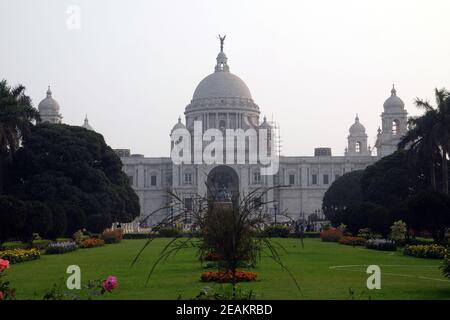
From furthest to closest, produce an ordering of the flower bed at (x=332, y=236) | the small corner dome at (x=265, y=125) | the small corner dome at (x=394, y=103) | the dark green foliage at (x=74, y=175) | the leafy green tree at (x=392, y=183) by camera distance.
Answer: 1. the small corner dome at (x=265, y=125)
2. the small corner dome at (x=394, y=103)
3. the leafy green tree at (x=392, y=183)
4. the dark green foliage at (x=74, y=175)
5. the flower bed at (x=332, y=236)

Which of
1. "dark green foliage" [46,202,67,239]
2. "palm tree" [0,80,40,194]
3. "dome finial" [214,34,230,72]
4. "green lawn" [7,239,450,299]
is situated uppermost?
"dome finial" [214,34,230,72]

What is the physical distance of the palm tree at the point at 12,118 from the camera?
45.9 meters

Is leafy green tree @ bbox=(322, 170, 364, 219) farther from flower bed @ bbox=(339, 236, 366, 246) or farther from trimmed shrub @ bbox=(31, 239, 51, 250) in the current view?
trimmed shrub @ bbox=(31, 239, 51, 250)

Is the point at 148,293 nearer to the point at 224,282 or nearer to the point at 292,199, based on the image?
the point at 224,282

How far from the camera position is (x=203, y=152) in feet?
352

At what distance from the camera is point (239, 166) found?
340 ft

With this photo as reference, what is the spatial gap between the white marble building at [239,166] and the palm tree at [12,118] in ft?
151

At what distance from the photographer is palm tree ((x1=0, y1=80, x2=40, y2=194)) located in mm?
45938

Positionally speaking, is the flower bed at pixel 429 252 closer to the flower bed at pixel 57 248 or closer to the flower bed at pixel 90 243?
the flower bed at pixel 57 248

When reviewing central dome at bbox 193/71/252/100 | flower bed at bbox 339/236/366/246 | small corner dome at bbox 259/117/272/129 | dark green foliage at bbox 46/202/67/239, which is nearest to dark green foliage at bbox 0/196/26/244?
dark green foliage at bbox 46/202/67/239

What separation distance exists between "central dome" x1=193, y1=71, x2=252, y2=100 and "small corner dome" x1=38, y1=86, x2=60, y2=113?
22.3 m

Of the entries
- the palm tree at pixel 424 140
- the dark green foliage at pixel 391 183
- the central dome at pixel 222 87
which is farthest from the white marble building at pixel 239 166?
the palm tree at pixel 424 140

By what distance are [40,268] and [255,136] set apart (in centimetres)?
8434

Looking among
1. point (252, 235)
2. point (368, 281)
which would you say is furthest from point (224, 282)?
point (368, 281)
